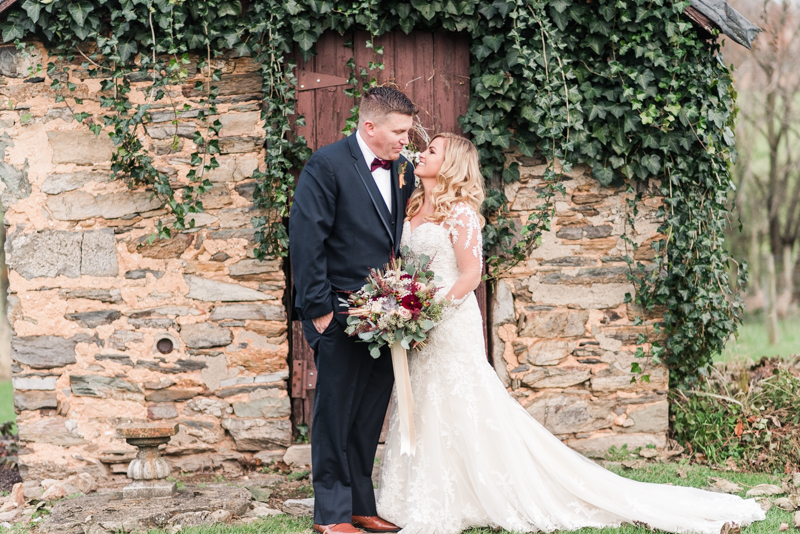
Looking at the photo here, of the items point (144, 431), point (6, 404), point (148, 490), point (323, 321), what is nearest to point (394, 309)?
point (323, 321)

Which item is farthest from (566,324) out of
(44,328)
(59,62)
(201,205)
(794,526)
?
(59,62)

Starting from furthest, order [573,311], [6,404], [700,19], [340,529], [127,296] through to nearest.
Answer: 1. [6,404]
2. [573,311]
3. [127,296]
4. [700,19]
5. [340,529]

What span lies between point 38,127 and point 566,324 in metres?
3.80

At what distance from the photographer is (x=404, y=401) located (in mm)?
3447

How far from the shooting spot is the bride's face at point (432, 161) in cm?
367

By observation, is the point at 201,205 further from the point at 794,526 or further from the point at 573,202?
→ the point at 794,526

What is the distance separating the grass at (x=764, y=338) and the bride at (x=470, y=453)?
5119mm

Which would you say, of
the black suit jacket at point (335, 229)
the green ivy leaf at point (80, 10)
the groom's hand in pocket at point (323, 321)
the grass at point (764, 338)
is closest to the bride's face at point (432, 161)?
the black suit jacket at point (335, 229)

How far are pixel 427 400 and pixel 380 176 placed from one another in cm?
120

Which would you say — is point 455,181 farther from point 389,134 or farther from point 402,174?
point 389,134

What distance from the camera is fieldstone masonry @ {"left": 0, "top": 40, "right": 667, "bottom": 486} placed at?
457 centimetres

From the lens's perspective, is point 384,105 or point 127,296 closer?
point 384,105

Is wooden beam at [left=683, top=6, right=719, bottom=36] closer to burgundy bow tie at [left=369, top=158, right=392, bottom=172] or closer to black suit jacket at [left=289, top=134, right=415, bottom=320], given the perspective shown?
burgundy bow tie at [left=369, top=158, right=392, bottom=172]

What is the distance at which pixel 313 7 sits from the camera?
14.6 ft
